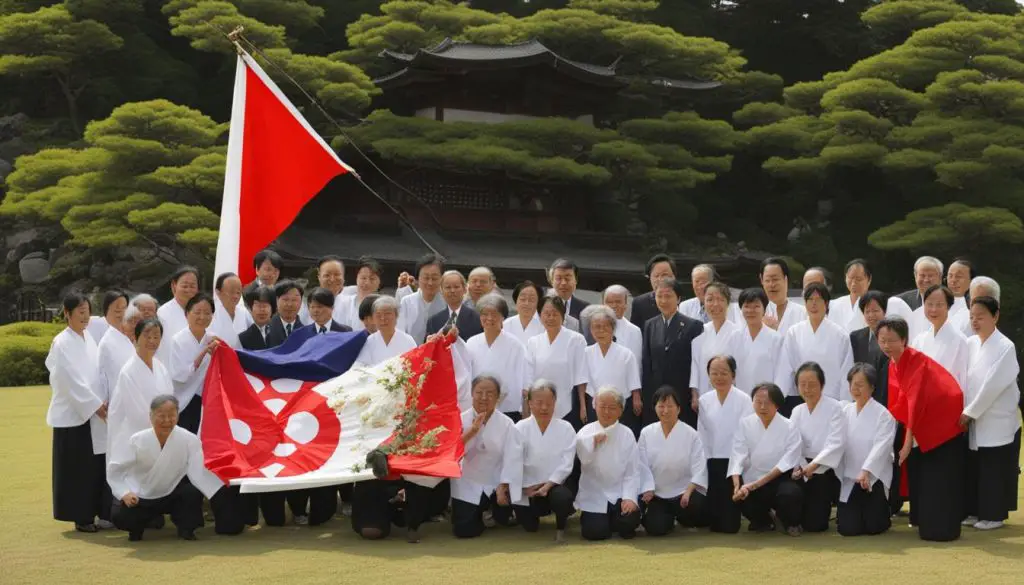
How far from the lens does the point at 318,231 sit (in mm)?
23359

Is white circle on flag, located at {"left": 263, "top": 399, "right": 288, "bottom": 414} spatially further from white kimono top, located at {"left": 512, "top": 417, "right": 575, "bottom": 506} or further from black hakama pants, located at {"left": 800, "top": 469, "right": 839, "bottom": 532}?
black hakama pants, located at {"left": 800, "top": 469, "right": 839, "bottom": 532}

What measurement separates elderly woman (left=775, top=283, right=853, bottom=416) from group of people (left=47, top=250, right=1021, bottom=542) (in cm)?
2

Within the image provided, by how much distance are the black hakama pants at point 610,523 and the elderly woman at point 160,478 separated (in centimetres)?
211

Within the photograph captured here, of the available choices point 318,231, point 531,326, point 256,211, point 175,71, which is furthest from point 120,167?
point 531,326

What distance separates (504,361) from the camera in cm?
756

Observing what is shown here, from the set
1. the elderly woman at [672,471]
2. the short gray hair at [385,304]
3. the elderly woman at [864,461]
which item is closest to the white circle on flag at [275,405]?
the short gray hair at [385,304]

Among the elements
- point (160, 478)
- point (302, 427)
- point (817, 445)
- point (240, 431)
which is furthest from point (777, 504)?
point (160, 478)

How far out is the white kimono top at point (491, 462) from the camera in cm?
696

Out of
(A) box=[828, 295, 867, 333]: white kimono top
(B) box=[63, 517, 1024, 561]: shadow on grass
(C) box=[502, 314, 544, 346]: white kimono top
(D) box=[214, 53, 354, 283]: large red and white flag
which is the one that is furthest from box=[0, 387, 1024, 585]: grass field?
(D) box=[214, 53, 354, 283]: large red and white flag

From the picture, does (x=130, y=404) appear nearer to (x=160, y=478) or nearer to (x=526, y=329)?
(x=160, y=478)

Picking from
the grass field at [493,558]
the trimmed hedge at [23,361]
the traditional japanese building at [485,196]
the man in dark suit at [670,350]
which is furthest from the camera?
the traditional japanese building at [485,196]

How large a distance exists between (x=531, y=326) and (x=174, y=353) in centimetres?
229

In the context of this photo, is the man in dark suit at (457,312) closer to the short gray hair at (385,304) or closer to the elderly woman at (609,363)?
the short gray hair at (385,304)

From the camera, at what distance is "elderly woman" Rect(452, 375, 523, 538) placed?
6.94 meters
